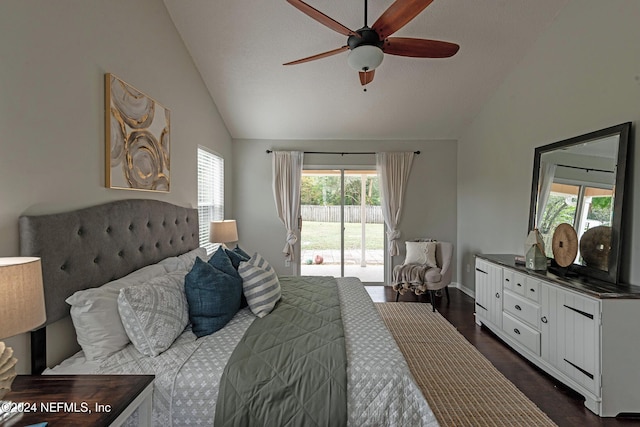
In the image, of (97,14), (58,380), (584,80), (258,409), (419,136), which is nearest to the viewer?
(58,380)

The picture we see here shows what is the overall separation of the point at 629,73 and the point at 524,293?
188 cm

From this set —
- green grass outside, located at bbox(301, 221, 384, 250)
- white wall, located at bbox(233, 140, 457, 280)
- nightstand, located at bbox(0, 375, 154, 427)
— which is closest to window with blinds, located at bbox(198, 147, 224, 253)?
white wall, located at bbox(233, 140, 457, 280)

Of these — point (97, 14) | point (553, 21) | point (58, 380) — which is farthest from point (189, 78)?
point (553, 21)

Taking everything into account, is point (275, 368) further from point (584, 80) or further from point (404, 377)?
point (584, 80)

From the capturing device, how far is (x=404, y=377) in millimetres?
1496

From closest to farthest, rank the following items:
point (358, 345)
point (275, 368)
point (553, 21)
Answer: point (275, 368) → point (358, 345) → point (553, 21)

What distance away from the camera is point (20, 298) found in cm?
105

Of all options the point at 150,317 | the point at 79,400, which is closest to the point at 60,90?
the point at 150,317

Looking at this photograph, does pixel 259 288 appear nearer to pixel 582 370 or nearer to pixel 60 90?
pixel 60 90

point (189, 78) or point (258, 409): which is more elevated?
point (189, 78)

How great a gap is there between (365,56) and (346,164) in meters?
3.15

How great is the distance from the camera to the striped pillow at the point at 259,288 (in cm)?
217

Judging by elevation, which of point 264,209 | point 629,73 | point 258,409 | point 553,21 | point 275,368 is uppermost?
point 553,21

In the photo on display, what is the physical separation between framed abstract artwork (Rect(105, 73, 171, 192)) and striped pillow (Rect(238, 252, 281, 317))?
1.05 metres
